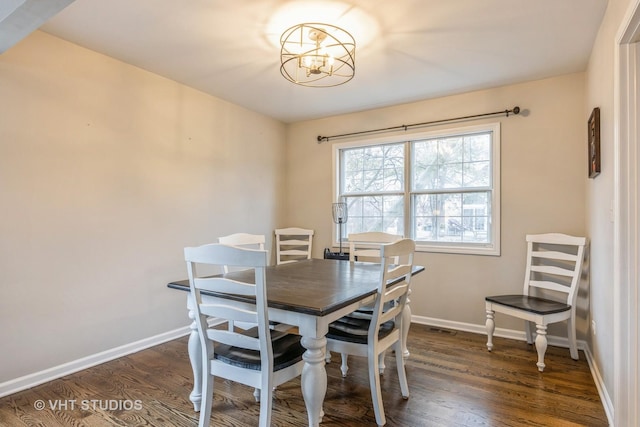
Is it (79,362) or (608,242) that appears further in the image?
(79,362)

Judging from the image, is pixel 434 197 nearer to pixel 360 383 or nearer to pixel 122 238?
pixel 360 383

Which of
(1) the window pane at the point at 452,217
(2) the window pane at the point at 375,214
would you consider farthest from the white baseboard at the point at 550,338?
(2) the window pane at the point at 375,214

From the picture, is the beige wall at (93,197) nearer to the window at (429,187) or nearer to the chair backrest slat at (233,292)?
the chair backrest slat at (233,292)

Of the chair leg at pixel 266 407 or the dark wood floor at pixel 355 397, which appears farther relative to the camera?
the dark wood floor at pixel 355 397

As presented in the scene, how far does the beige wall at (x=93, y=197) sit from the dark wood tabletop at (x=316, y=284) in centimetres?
107

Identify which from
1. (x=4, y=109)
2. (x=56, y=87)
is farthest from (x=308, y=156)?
(x=4, y=109)

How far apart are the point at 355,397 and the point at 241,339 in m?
1.01

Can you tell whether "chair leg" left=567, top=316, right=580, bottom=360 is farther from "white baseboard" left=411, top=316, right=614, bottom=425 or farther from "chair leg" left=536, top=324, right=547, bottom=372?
"chair leg" left=536, top=324, right=547, bottom=372

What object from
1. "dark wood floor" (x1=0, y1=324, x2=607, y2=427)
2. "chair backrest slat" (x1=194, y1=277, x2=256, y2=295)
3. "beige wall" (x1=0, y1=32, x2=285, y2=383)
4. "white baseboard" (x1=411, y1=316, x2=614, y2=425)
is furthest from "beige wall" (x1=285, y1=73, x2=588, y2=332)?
"chair backrest slat" (x1=194, y1=277, x2=256, y2=295)

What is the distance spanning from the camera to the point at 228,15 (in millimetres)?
2209

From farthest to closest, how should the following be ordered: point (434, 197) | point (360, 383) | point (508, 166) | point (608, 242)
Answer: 1. point (434, 197)
2. point (508, 166)
3. point (360, 383)
4. point (608, 242)

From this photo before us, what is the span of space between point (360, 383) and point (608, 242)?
177 cm

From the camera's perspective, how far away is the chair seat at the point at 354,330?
6.44 ft

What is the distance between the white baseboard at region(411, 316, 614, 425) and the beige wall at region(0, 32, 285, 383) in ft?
8.14
